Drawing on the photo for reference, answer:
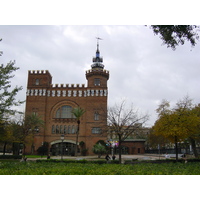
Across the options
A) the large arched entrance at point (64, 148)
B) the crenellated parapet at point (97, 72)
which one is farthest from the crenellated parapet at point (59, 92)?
the large arched entrance at point (64, 148)

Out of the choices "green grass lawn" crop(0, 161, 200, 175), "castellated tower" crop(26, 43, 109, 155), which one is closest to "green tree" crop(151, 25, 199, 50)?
"green grass lawn" crop(0, 161, 200, 175)

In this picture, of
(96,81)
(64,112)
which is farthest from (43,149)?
(96,81)

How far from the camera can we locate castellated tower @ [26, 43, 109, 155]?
46.6m

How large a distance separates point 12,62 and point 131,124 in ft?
44.6

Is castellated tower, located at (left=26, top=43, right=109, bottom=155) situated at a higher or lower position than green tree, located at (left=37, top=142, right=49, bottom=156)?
higher

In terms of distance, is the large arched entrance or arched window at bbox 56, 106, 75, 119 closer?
the large arched entrance

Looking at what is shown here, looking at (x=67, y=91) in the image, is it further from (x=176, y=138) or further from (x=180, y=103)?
(x=176, y=138)

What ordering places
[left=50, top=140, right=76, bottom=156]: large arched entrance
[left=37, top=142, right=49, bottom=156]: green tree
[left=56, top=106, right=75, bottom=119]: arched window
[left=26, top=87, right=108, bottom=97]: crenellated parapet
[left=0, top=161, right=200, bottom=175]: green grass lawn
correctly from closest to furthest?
[left=0, top=161, right=200, bottom=175]: green grass lawn → [left=37, top=142, right=49, bottom=156]: green tree → [left=50, top=140, right=76, bottom=156]: large arched entrance → [left=56, top=106, right=75, bottom=119]: arched window → [left=26, top=87, right=108, bottom=97]: crenellated parapet

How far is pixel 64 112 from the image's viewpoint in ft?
159

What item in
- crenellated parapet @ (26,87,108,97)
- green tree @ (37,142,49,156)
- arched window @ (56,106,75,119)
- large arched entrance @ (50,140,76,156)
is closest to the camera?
green tree @ (37,142,49,156)

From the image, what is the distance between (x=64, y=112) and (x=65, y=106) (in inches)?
54.3

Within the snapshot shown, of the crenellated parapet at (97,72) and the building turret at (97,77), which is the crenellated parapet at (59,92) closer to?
the building turret at (97,77)

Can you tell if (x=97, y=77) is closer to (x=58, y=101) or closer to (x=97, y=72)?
(x=97, y=72)

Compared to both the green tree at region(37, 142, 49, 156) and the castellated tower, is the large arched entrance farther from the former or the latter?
the green tree at region(37, 142, 49, 156)
